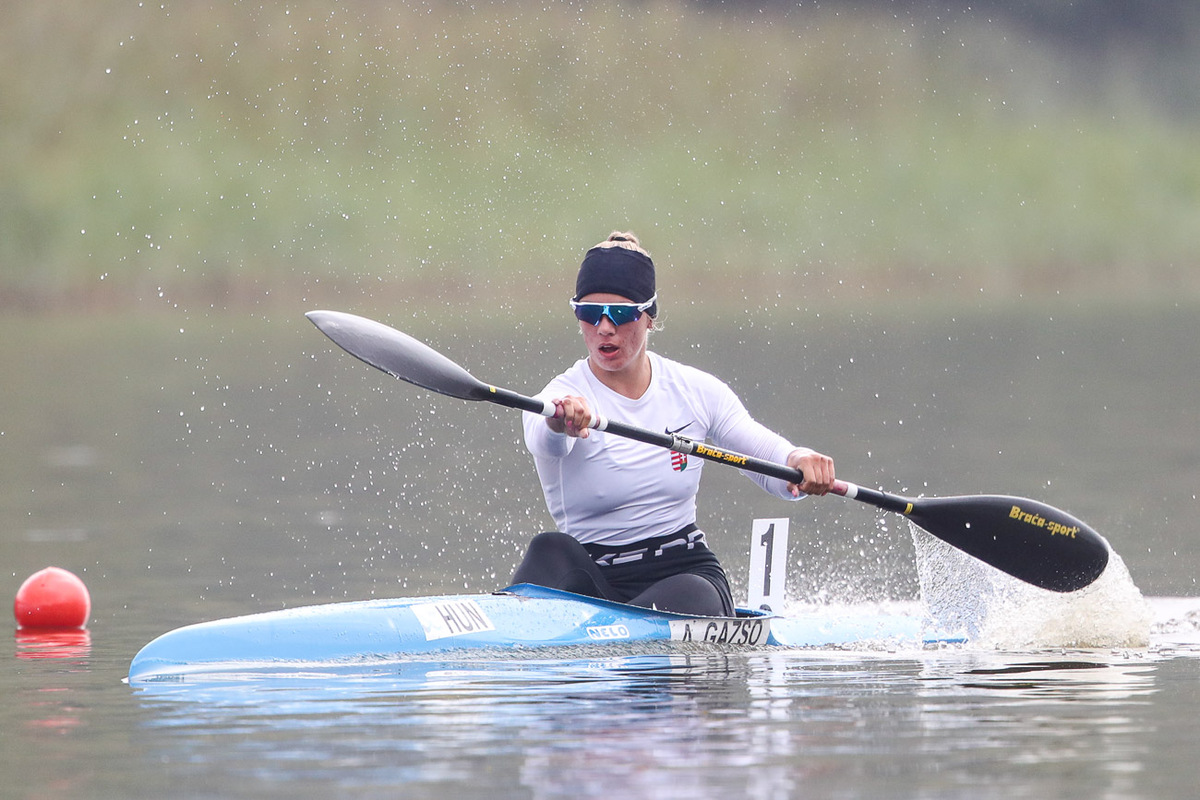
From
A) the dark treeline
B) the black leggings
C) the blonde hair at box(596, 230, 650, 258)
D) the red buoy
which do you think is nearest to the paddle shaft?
the black leggings

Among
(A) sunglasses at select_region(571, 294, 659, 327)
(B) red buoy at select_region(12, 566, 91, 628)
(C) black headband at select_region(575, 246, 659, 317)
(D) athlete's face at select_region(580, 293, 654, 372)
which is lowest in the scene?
(B) red buoy at select_region(12, 566, 91, 628)

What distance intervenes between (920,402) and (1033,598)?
14.2 metres

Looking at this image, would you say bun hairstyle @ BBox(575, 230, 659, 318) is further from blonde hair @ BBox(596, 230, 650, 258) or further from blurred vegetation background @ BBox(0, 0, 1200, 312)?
blurred vegetation background @ BBox(0, 0, 1200, 312)

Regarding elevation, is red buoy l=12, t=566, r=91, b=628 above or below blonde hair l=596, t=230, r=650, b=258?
below

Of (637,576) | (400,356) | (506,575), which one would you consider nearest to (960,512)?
(637,576)

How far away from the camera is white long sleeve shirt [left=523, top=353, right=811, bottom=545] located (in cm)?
948

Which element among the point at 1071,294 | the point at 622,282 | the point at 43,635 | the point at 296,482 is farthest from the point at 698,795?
the point at 1071,294

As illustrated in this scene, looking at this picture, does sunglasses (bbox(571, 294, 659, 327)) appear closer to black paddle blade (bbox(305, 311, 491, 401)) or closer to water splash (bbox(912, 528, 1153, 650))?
black paddle blade (bbox(305, 311, 491, 401))

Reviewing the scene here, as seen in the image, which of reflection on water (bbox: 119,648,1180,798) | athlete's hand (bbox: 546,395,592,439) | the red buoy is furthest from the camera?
the red buoy

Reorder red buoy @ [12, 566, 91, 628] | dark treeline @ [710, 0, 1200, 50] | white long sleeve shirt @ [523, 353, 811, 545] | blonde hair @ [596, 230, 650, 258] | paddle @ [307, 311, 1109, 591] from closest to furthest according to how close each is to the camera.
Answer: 1. white long sleeve shirt @ [523, 353, 811, 545]
2. blonde hair @ [596, 230, 650, 258]
3. paddle @ [307, 311, 1109, 591]
4. red buoy @ [12, 566, 91, 628]
5. dark treeline @ [710, 0, 1200, 50]

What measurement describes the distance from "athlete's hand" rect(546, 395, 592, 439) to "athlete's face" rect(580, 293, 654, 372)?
396 mm

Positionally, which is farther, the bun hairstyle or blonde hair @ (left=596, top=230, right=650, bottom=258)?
blonde hair @ (left=596, top=230, right=650, bottom=258)

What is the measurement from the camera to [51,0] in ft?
235

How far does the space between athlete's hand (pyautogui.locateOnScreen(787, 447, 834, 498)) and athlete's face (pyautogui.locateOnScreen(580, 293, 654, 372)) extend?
948 mm
